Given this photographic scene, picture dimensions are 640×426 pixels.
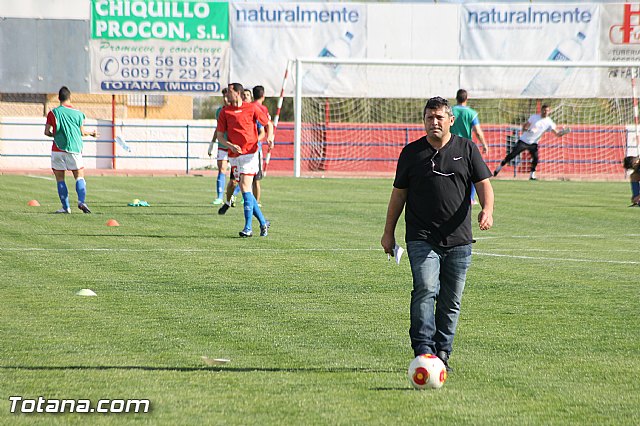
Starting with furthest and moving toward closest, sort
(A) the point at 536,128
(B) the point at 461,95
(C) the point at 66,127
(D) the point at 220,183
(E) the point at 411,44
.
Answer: (E) the point at 411,44, (A) the point at 536,128, (D) the point at 220,183, (B) the point at 461,95, (C) the point at 66,127

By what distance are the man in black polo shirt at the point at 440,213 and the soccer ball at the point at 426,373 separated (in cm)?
46

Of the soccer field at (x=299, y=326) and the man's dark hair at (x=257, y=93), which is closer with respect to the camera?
the soccer field at (x=299, y=326)

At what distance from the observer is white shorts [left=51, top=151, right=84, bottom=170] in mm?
18828

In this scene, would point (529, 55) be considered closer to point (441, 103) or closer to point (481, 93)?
point (481, 93)

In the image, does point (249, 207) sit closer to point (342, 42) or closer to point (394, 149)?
point (342, 42)

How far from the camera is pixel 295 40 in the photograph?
1416 inches

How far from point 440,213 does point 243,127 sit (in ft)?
29.9

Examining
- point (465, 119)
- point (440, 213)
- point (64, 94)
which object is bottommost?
point (440, 213)

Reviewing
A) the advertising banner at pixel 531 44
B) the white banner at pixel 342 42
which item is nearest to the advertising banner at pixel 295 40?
the white banner at pixel 342 42

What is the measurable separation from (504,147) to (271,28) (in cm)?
980

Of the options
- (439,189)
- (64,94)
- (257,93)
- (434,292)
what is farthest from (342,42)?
(434,292)

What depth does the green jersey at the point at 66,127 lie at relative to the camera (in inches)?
738

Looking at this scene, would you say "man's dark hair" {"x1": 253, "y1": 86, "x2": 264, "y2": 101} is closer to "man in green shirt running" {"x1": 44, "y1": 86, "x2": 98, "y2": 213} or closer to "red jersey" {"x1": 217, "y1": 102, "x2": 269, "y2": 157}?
"man in green shirt running" {"x1": 44, "y1": 86, "x2": 98, "y2": 213}

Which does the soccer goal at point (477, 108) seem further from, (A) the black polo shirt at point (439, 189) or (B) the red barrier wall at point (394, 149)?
(A) the black polo shirt at point (439, 189)
